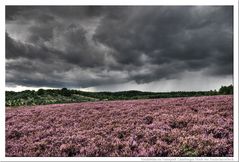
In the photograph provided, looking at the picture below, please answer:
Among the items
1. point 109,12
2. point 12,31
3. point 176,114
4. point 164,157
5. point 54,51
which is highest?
point 109,12

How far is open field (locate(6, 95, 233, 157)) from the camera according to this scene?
6.74m

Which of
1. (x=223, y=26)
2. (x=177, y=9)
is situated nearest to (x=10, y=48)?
(x=177, y=9)

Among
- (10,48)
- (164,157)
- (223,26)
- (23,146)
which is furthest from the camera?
(10,48)

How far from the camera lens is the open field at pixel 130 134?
6.74m

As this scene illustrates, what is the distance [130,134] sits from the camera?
7.84 meters

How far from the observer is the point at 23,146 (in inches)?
304

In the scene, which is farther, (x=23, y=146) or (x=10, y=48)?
(x=10, y=48)

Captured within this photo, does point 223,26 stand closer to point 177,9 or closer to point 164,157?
point 177,9

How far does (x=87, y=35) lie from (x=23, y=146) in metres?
4.72

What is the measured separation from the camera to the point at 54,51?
10266 mm

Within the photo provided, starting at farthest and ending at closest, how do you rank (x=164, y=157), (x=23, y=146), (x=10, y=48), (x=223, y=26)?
(x=10, y=48)
(x=223, y=26)
(x=23, y=146)
(x=164, y=157)
